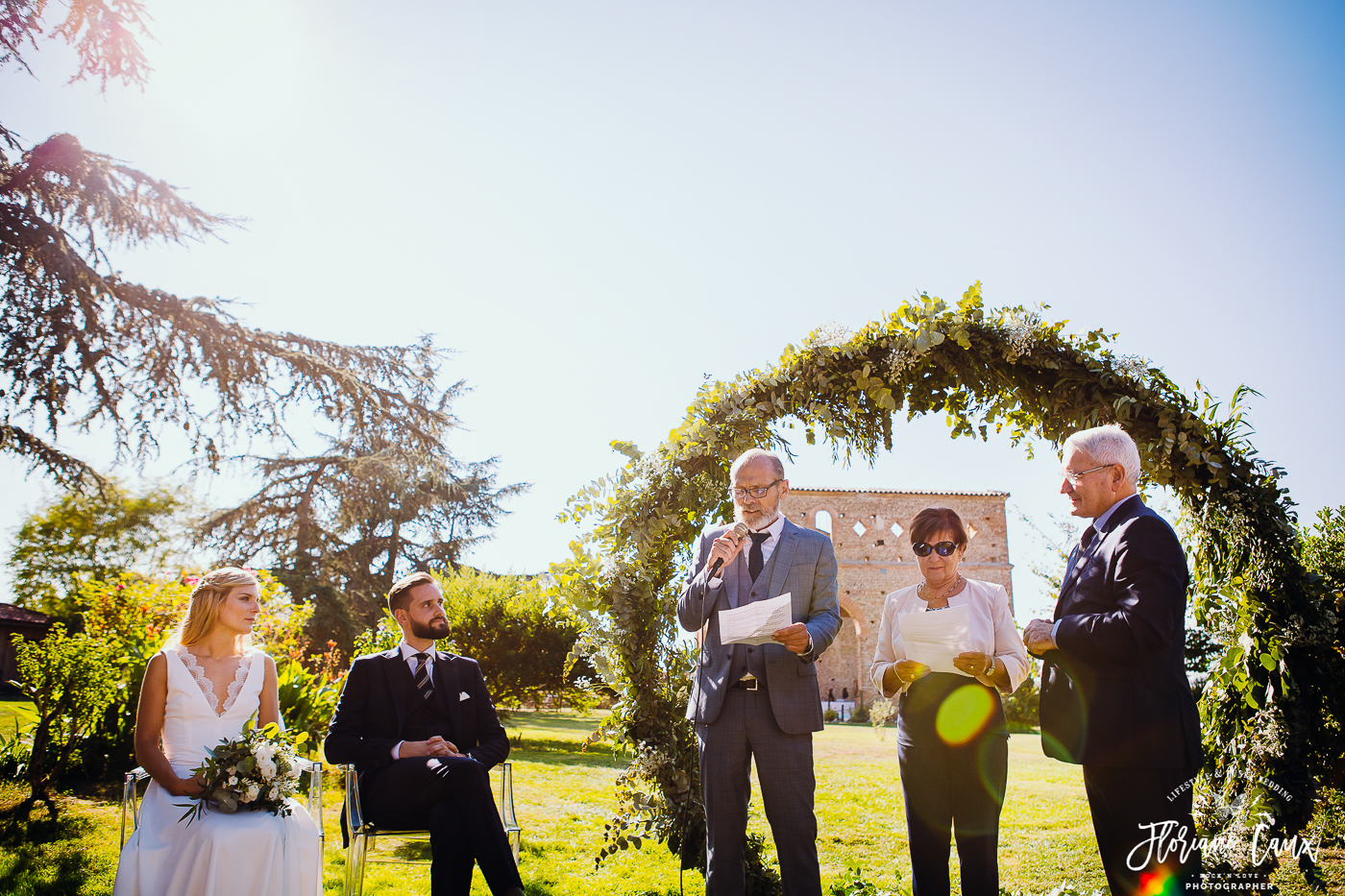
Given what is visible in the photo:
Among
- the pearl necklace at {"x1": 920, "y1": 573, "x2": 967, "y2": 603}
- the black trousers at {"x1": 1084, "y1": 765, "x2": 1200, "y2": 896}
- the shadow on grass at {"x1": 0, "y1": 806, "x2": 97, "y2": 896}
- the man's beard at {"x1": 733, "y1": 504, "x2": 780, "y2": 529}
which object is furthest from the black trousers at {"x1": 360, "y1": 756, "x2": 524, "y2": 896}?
the shadow on grass at {"x1": 0, "y1": 806, "x2": 97, "y2": 896}

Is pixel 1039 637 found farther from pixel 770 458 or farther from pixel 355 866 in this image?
pixel 355 866

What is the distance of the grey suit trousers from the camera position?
308 cm

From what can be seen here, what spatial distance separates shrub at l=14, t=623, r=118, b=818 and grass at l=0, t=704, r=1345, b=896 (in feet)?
1.08

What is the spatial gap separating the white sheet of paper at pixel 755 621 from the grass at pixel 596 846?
2098 millimetres

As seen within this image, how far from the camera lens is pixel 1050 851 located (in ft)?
18.0

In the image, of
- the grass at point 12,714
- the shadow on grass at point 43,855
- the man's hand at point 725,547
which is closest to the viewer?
the man's hand at point 725,547

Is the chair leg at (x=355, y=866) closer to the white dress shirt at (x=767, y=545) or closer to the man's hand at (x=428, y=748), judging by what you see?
the man's hand at (x=428, y=748)

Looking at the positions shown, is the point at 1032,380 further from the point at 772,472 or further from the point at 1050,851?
the point at 1050,851

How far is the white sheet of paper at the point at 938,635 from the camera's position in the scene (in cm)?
308

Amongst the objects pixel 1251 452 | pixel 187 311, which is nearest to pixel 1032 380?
pixel 1251 452

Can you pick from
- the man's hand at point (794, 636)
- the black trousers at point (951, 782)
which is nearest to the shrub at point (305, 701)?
the man's hand at point (794, 636)

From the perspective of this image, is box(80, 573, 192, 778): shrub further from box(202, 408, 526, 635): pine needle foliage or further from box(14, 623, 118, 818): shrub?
box(202, 408, 526, 635): pine needle foliage

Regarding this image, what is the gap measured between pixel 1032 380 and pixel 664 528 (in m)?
2.61

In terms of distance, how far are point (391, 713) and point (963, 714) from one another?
270cm
